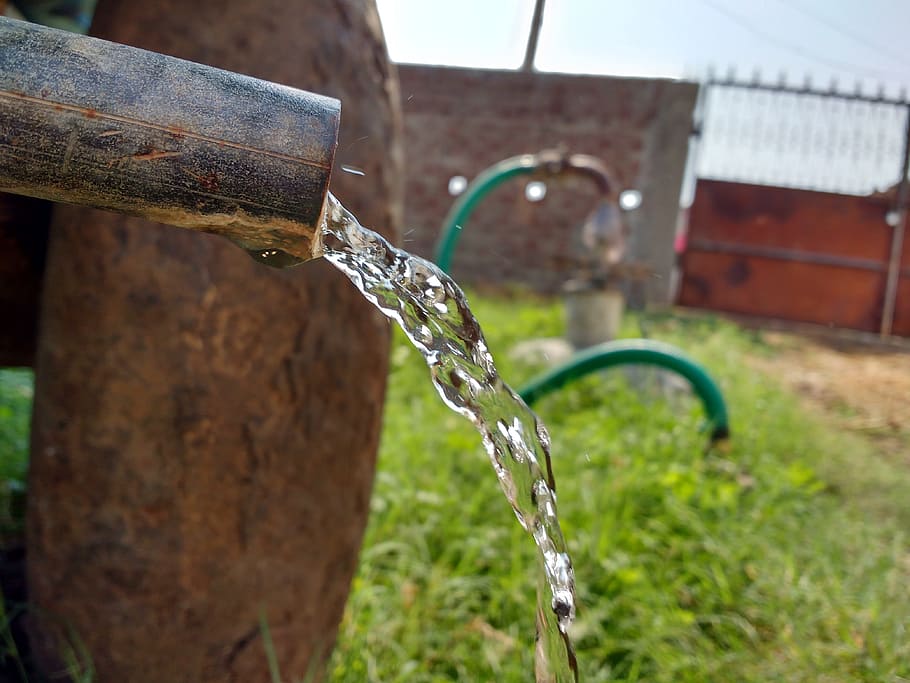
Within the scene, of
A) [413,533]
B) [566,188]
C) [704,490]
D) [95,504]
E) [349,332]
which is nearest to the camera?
[95,504]

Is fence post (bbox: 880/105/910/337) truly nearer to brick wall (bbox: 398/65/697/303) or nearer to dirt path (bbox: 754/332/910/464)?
dirt path (bbox: 754/332/910/464)

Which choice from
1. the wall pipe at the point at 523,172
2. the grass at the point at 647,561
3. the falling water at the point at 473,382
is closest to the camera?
the falling water at the point at 473,382

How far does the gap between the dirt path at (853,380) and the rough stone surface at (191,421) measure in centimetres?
341

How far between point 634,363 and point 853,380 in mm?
3695

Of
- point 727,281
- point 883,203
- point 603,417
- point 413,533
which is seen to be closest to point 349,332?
point 413,533

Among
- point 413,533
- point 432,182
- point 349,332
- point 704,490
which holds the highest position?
point 432,182

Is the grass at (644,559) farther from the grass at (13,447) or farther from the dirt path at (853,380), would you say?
the dirt path at (853,380)

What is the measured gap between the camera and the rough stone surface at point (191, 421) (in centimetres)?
115

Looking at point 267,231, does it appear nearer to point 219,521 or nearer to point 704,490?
point 219,521

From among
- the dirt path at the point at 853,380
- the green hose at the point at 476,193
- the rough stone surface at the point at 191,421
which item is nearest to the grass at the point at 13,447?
the rough stone surface at the point at 191,421

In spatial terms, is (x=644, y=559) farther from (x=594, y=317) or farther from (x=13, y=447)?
(x=594, y=317)

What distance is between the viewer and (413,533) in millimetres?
2037

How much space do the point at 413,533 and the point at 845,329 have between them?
777 cm

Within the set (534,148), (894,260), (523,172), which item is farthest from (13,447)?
(894,260)
